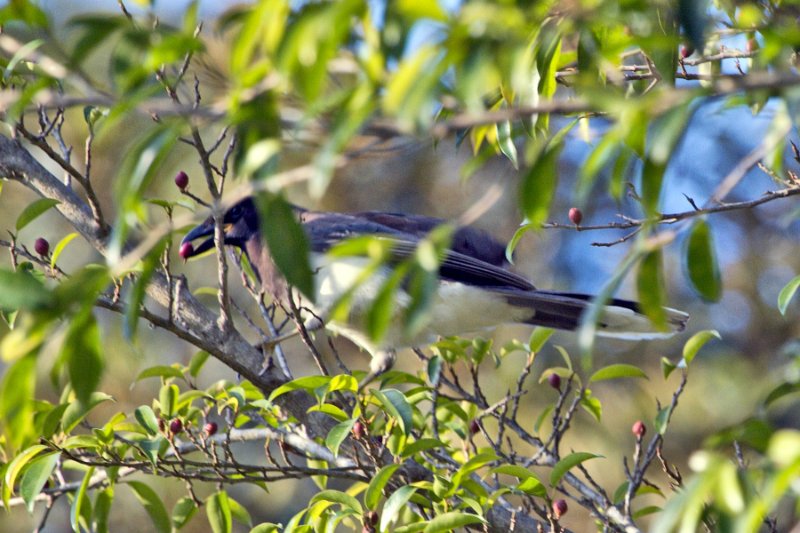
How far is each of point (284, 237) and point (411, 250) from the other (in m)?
2.37

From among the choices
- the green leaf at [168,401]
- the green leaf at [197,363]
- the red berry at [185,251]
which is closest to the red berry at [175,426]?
the green leaf at [168,401]

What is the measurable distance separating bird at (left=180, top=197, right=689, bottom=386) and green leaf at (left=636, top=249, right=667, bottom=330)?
215 centimetres

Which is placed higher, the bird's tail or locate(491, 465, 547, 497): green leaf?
locate(491, 465, 547, 497): green leaf

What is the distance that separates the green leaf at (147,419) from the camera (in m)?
2.81

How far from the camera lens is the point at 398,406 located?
8.49ft

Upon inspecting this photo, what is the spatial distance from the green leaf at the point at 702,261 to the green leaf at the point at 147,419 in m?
1.83

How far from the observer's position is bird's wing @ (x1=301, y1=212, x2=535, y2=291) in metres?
4.00

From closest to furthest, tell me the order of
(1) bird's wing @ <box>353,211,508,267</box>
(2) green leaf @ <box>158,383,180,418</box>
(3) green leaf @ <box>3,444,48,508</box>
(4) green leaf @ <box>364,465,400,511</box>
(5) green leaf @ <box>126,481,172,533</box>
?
(4) green leaf @ <box>364,465,400,511</box> < (3) green leaf @ <box>3,444,48,508</box> < (2) green leaf @ <box>158,383,180,418</box> < (5) green leaf @ <box>126,481,172,533</box> < (1) bird's wing @ <box>353,211,508,267</box>

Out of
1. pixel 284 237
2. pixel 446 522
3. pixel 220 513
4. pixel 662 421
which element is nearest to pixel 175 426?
pixel 220 513

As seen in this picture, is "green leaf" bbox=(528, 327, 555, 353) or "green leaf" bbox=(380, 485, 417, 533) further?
"green leaf" bbox=(528, 327, 555, 353)

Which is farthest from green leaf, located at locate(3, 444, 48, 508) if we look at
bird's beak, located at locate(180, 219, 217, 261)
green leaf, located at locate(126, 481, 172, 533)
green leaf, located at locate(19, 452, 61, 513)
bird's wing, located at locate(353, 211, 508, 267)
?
bird's wing, located at locate(353, 211, 508, 267)

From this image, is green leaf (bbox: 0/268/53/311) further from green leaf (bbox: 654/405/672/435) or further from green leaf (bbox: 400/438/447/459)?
green leaf (bbox: 654/405/672/435)

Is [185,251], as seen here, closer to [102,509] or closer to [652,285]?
[102,509]

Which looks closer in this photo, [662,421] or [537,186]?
[537,186]
